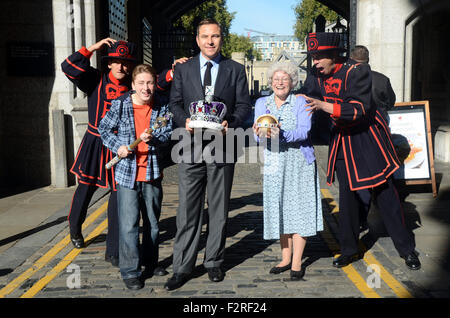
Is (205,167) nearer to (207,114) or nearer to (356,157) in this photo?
(207,114)

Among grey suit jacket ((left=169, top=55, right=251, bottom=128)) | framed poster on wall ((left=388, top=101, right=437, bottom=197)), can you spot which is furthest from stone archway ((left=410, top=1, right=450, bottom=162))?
grey suit jacket ((left=169, top=55, right=251, bottom=128))

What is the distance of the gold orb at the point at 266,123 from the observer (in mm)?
4289

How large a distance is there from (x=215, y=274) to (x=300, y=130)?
139cm

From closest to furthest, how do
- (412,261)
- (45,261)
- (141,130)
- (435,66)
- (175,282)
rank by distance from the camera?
(175,282), (141,130), (412,261), (45,261), (435,66)

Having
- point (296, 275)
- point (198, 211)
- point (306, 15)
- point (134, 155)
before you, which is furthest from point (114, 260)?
point (306, 15)

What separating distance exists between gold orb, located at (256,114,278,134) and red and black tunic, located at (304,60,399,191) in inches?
29.2

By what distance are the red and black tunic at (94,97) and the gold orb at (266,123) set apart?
1162 mm

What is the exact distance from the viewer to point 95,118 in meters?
5.37

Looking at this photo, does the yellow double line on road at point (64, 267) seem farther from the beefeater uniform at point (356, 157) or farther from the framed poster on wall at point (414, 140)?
the framed poster on wall at point (414, 140)

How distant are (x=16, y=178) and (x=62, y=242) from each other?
3.98m

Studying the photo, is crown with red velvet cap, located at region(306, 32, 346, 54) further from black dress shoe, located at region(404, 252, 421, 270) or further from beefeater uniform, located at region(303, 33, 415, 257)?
black dress shoe, located at region(404, 252, 421, 270)

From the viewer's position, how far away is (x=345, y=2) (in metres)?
21.7
